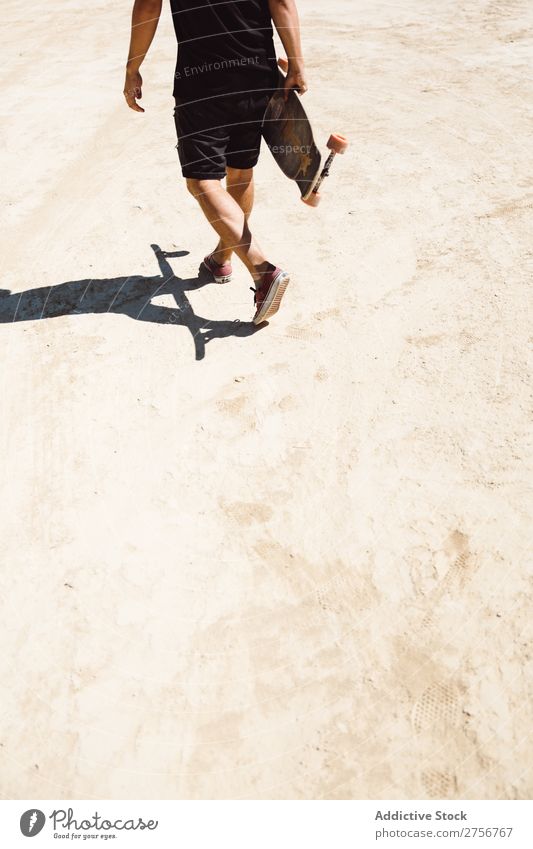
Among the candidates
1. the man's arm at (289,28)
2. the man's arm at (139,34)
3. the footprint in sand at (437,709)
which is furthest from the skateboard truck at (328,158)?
the footprint in sand at (437,709)

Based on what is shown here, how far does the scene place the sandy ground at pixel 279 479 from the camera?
2.23 metres

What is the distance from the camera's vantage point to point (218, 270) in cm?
405

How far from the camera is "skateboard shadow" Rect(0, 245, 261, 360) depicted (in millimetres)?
3799

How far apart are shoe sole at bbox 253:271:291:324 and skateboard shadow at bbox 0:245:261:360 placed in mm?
131

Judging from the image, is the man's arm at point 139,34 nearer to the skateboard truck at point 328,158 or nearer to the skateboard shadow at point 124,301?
the skateboard truck at point 328,158

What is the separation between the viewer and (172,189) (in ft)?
16.0

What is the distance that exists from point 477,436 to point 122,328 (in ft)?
6.33

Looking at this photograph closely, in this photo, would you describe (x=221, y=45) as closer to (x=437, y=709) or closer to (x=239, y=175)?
(x=239, y=175)

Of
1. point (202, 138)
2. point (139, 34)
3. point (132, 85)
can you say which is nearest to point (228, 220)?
point (202, 138)

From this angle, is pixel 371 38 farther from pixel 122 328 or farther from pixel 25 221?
pixel 122 328

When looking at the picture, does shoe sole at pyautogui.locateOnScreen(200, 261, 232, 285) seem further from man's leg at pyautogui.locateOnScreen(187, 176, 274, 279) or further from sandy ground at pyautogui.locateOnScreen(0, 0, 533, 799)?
man's leg at pyautogui.locateOnScreen(187, 176, 274, 279)

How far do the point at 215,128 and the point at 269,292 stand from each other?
794 mm

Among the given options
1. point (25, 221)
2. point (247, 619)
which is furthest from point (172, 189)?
point (247, 619)
